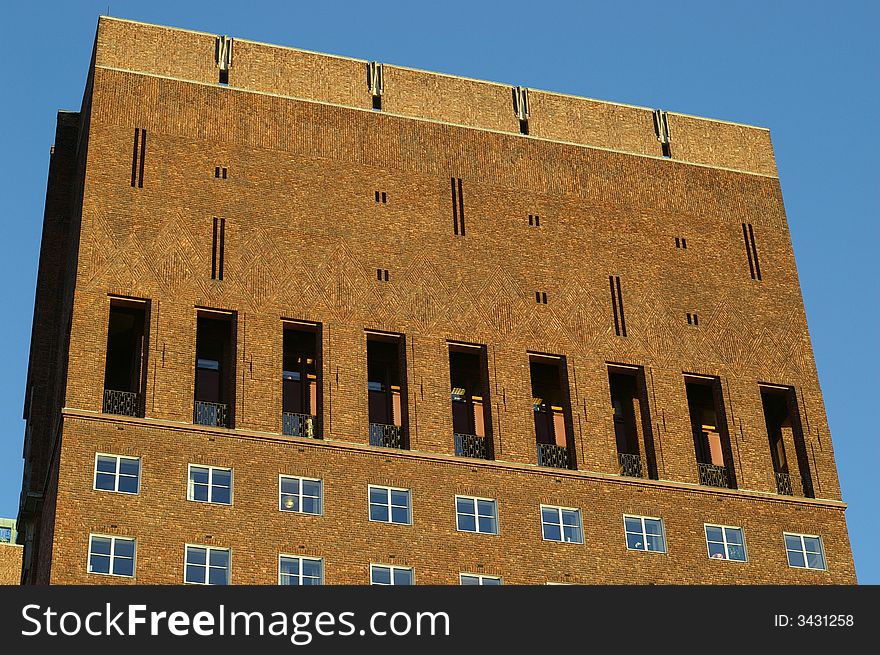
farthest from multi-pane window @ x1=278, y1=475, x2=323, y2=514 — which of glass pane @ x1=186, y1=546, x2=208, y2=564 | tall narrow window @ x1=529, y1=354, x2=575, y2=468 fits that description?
tall narrow window @ x1=529, y1=354, x2=575, y2=468

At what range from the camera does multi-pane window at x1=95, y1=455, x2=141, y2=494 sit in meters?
60.8

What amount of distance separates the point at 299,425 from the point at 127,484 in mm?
7444

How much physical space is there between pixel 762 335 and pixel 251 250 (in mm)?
21814

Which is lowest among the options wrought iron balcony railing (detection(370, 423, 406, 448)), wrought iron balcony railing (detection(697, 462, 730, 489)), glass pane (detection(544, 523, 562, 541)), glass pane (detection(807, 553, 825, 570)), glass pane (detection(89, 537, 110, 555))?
glass pane (detection(89, 537, 110, 555))

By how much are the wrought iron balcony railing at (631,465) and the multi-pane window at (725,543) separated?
3.43 meters

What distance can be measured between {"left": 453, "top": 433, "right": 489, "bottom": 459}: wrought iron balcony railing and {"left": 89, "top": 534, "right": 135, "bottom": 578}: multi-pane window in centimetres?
1371

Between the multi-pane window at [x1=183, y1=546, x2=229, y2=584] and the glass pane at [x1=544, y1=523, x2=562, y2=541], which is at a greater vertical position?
the glass pane at [x1=544, y1=523, x2=562, y2=541]

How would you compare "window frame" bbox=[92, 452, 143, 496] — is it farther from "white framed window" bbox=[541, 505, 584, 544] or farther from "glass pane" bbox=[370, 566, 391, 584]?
"white framed window" bbox=[541, 505, 584, 544]

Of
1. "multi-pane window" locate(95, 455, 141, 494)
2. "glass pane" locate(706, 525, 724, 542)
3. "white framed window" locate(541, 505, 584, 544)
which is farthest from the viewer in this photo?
"glass pane" locate(706, 525, 724, 542)

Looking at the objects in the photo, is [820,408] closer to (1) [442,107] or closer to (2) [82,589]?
(1) [442,107]

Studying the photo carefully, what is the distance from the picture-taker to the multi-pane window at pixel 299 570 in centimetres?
6106

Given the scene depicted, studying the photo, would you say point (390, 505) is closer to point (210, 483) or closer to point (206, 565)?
point (210, 483)

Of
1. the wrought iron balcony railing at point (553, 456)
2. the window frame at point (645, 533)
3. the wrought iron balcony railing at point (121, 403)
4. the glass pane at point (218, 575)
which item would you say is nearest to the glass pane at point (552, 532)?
the window frame at point (645, 533)

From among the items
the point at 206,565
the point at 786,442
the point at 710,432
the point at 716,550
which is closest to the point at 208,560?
the point at 206,565
